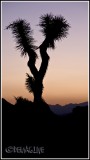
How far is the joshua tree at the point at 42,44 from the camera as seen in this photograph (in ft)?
47.7

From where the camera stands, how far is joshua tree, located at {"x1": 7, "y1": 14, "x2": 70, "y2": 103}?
14531mm

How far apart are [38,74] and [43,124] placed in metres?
2.47

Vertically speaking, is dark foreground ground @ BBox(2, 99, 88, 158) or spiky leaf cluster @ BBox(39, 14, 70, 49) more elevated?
spiky leaf cluster @ BBox(39, 14, 70, 49)

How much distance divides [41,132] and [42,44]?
439cm

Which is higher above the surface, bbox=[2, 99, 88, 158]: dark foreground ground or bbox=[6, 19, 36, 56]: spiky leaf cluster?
bbox=[6, 19, 36, 56]: spiky leaf cluster

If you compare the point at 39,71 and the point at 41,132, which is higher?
the point at 39,71

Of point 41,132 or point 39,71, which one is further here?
point 39,71

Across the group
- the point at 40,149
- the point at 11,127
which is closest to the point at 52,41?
the point at 11,127

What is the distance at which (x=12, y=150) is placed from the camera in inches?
421

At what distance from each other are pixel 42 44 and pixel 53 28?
3.04 feet

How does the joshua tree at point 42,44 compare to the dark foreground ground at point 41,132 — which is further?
the joshua tree at point 42,44

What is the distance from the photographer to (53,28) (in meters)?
14.5

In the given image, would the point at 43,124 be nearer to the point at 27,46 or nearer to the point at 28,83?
the point at 28,83

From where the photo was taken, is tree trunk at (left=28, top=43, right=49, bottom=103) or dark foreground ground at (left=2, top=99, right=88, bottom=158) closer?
dark foreground ground at (left=2, top=99, right=88, bottom=158)
